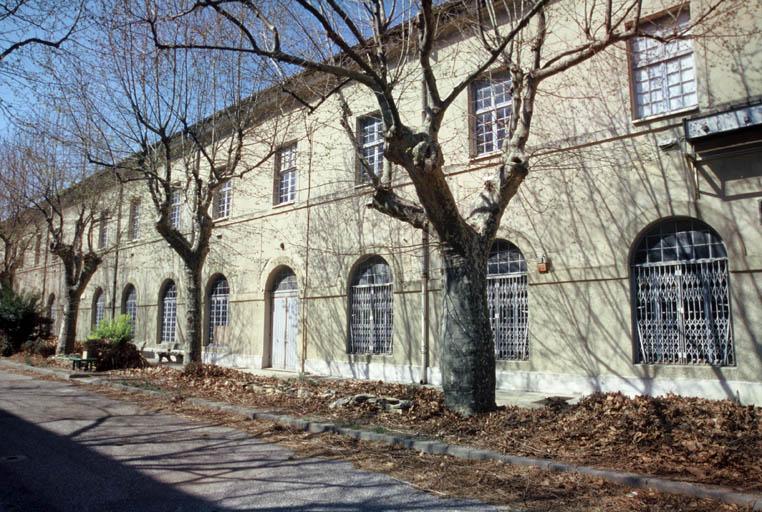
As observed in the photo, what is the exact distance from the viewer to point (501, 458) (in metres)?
5.92

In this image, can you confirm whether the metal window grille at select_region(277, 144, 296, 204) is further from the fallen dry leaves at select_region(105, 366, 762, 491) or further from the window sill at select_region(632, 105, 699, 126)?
the window sill at select_region(632, 105, 699, 126)

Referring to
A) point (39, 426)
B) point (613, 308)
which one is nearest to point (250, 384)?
point (39, 426)

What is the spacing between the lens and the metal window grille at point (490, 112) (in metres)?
11.6

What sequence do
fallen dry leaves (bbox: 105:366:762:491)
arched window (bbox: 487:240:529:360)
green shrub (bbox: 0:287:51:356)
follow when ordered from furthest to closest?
green shrub (bbox: 0:287:51:356), arched window (bbox: 487:240:529:360), fallen dry leaves (bbox: 105:366:762:491)

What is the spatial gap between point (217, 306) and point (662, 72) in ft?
47.3

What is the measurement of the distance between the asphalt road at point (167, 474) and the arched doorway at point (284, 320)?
7.11 m

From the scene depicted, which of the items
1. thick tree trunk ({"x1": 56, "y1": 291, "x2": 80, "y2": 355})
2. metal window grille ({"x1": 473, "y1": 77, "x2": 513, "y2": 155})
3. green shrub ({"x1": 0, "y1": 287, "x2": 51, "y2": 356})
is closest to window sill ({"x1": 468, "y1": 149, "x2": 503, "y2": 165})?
metal window grille ({"x1": 473, "y1": 77, "x2": 513, "y2": 155})

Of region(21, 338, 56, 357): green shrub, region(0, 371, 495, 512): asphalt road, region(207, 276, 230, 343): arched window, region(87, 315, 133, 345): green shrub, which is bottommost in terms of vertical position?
region(0, 371, 495, 512): asphalt road

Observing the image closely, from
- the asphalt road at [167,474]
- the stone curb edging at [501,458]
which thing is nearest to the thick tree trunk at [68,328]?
the stone curb edging at [501,458]

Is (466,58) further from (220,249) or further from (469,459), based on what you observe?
(220,249)

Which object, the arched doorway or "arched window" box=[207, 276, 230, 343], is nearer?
the arched doorway

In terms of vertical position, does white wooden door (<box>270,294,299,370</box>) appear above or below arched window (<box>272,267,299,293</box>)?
below

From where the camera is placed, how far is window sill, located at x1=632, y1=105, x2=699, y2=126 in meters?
9.12

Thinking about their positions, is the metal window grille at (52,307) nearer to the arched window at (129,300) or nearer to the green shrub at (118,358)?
the arched window at (129,300)
